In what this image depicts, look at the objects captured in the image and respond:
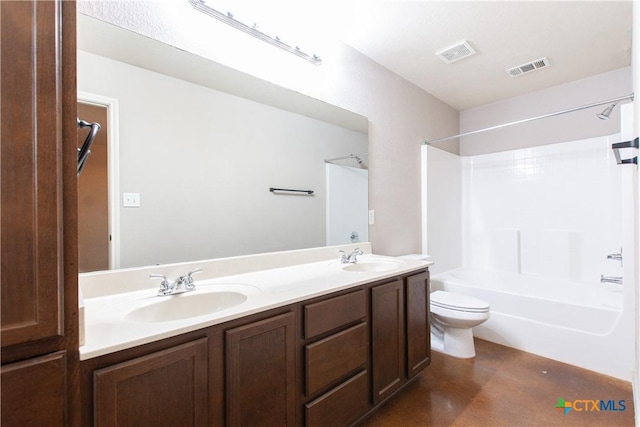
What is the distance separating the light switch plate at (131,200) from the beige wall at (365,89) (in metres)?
0.71

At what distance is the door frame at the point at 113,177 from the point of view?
119cm

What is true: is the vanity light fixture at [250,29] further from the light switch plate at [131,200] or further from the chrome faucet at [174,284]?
the chrome faucet at [174,284]

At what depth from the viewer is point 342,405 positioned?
4.28 ft

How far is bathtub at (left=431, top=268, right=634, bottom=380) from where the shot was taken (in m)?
1.96

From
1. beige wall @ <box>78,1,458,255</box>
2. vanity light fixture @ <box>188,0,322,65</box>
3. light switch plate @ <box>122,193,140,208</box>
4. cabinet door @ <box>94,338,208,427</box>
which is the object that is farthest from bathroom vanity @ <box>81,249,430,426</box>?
vanity light fixture @ <box>188,0,322,65</box>

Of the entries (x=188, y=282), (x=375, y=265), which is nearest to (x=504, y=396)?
(x=375, y=265)

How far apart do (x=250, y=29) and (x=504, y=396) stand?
263 cm

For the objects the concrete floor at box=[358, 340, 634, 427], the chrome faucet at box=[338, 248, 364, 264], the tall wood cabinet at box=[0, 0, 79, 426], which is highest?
the tall wood cabinet at box=[0, 0, 79, 426]

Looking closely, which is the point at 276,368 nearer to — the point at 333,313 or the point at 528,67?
the point at 333,313

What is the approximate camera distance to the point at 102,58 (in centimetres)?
118

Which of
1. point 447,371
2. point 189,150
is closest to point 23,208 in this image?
point 189,150

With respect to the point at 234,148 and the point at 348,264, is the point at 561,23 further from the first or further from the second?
the point at 234,148

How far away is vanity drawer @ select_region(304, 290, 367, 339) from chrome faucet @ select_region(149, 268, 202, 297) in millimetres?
522

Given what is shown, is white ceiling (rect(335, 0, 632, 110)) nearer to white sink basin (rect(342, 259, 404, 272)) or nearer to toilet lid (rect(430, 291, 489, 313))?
white sink basin (rect(342, 259, 404, 272))
